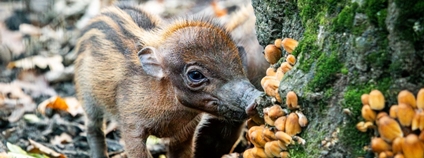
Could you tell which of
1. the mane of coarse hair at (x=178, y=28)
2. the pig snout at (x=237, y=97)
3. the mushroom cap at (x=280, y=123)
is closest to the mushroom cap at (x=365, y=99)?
the mushroom cap at (x=280, y=123)

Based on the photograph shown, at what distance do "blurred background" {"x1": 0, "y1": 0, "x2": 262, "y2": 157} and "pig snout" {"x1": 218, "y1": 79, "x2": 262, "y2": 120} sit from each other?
1.54 m

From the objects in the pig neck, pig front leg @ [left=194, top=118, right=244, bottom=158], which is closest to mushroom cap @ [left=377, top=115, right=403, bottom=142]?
the pig neck

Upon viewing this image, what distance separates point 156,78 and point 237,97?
920 millimetres

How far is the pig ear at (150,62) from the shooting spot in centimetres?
501

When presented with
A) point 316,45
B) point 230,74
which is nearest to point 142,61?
point 230,74

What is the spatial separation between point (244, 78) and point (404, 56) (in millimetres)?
1574

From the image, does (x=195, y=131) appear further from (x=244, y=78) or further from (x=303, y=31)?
(x=303, y=31)

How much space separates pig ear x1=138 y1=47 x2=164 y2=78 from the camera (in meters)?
5.01

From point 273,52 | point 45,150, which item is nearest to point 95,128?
point 45,150

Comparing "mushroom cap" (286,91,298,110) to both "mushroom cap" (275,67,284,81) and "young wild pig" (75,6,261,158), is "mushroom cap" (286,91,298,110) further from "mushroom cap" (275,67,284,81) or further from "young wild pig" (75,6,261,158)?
"young wild pig" (75,6,261,158)

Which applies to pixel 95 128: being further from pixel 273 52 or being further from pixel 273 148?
pixel 273 148

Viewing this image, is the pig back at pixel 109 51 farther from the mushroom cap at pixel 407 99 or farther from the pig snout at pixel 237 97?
the mushroom cap at pixel 407 99

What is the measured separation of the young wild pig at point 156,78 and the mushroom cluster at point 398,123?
1092mm

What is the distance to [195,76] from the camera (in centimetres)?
462
